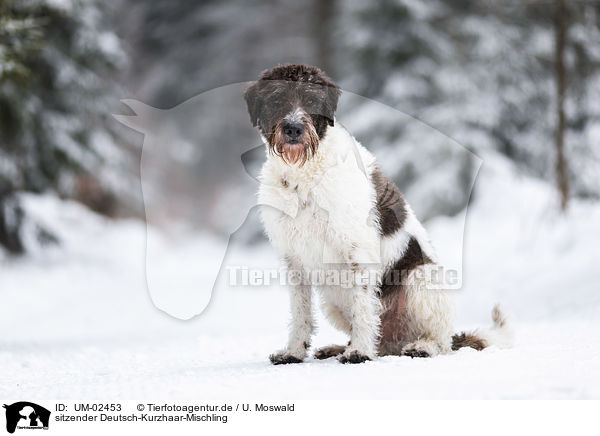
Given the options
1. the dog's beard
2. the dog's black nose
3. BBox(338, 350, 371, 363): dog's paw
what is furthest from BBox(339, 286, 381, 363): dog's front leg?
the dog's black nose

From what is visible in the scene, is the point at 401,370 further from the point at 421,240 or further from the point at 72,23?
the point at 72,23

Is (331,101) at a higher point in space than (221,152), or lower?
lower

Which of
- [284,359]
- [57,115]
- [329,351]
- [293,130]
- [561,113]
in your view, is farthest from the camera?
[57,115]

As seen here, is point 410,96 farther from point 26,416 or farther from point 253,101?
point 26,416

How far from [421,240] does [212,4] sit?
70.2 ft

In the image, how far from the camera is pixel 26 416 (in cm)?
339

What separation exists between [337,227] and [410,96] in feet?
33.6

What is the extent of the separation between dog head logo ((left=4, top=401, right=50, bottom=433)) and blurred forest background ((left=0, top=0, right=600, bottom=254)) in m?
8.70

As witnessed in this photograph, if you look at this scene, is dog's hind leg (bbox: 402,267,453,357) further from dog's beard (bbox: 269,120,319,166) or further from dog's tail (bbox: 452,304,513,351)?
dog's beard (bbox: 269,120,319,166)

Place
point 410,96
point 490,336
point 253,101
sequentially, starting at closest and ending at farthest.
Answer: point 253,101 → point 490,336 → point 410,96

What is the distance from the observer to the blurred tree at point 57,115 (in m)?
11.7

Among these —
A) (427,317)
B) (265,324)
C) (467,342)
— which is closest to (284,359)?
(427,317)

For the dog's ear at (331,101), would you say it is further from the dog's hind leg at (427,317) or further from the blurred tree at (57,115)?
the blurred tree at (57,115)

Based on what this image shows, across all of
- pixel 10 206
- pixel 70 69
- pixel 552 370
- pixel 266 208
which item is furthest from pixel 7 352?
pixel 70 69
